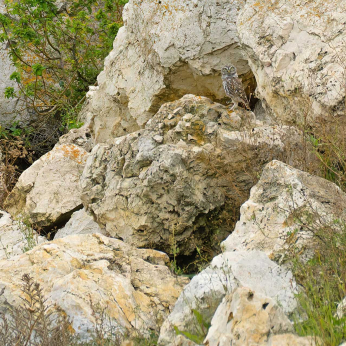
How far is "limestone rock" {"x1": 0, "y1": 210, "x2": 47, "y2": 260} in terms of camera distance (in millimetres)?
5057

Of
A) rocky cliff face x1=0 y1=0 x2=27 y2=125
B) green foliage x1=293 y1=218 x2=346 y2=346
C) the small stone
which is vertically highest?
rocky cliff face x1=0 y1=0 x2=27 y2=125

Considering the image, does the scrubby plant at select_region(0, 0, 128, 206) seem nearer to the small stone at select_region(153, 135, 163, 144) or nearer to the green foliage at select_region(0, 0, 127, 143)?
the green foliage at select_region(0, 0, 127, 143)

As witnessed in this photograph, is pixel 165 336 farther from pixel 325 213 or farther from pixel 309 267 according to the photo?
pixel 325 213

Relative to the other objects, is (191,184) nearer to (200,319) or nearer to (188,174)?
(188,174)

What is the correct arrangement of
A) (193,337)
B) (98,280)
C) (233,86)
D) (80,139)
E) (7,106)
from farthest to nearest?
(7,106), (80,139), (233,86), (98,280), (193,337)

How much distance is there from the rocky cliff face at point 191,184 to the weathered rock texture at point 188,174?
0.04 feet

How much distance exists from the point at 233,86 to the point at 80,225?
240 cm

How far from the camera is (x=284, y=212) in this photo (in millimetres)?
3525

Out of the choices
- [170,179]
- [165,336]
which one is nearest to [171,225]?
[170,179]

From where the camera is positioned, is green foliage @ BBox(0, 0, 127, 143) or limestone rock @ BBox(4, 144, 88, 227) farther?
green foliage @ BBox(0, 0, 127, 143)

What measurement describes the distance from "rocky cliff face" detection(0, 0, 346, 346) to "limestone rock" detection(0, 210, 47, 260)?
35mm

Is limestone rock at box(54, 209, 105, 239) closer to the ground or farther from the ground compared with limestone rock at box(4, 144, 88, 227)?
closer to the ground

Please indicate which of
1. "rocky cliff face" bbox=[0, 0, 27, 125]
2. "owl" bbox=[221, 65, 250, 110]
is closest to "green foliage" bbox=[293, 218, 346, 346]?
"owl" bbox=[221, 65, 250, 110]

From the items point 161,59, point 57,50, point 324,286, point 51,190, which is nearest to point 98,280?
point 324,286
